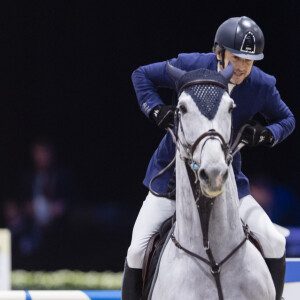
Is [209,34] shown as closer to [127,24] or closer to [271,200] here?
[127,24]

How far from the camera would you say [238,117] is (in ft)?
13.0

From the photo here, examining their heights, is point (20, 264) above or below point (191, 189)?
below

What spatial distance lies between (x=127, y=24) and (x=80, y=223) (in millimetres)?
1887

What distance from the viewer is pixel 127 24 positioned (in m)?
7.66

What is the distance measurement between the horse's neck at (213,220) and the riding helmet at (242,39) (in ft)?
2.13

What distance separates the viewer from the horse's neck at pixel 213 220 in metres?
3.44

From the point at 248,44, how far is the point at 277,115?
0.39 m

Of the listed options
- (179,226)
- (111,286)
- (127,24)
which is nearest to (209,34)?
(127,24)

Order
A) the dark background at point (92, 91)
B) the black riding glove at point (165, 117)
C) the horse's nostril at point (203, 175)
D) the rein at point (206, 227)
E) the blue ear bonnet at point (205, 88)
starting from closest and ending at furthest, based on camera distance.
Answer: the horse's nostril at point (203, 175), the blue ear bonnet at point (205, 88), the rein at point (206, 227), the black riding glove at point (165, 117), the dark background at point (92, 91)

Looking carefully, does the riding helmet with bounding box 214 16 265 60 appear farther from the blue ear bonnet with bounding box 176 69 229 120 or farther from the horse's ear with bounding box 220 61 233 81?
the blue ear bonnet with bounding box 176 69 229 120

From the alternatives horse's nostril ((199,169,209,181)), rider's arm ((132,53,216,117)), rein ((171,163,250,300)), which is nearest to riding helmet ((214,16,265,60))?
rider's arm ((132,53,216,117))

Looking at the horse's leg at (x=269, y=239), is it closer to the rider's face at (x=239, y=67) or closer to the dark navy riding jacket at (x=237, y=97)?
the dark navy riding jacket at (x=237, y=97)

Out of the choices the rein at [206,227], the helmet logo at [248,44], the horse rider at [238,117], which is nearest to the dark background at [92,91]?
the horse rider at [238,117]

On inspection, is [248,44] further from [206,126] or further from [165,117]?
[206,126]
